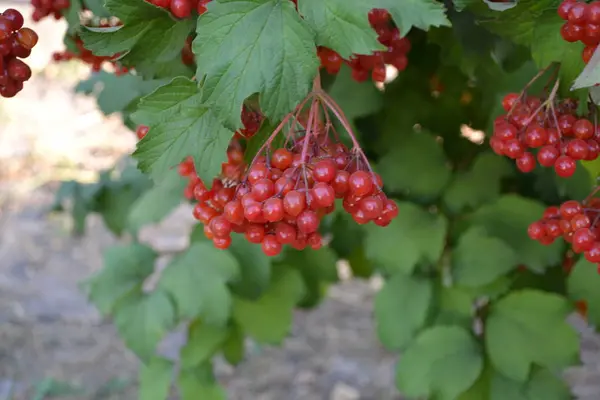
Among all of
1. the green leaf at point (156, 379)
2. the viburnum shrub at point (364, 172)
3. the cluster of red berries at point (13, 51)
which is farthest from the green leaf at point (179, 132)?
the green leaf at point (156, 379)

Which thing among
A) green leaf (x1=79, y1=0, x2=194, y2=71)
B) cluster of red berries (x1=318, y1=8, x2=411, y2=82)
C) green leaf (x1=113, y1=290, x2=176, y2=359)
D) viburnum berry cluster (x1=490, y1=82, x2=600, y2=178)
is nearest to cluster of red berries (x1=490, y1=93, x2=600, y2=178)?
viburnum berry cluster (x1=490, y1=82, x2=600, y2=178)

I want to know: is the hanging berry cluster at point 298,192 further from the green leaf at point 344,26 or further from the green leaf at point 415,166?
the green leaf at point 415,166

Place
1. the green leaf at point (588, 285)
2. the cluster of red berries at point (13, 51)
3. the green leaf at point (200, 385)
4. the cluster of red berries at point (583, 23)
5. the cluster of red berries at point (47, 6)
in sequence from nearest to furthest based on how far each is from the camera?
1. the cluster of red berries at point (583, 23)
2. the cluster of red berries at point (13, 51)
3. the cluster of red berries at point (47, 6)
4. the green leaf at point (588, 285)
5. the green leaf at point (200, 385)

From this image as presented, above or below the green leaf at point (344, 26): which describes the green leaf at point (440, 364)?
below

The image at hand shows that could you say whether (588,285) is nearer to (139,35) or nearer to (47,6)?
(139,35)

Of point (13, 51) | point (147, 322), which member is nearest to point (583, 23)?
point (13, 51)

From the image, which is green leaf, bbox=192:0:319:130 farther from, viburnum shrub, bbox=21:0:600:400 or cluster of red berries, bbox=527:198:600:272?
cluster of red berries, bbox=527:198:600:272
